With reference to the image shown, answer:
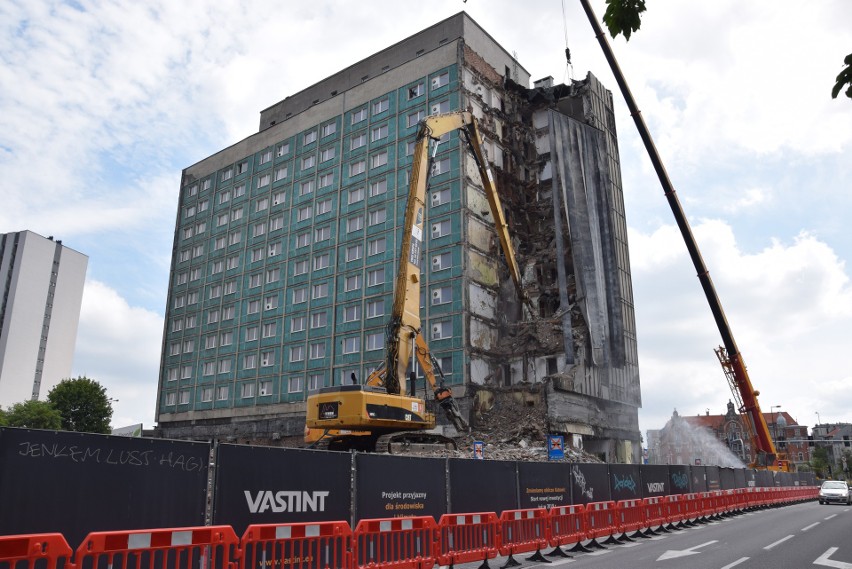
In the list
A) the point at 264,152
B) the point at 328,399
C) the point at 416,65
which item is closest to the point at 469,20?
the point at 416,65

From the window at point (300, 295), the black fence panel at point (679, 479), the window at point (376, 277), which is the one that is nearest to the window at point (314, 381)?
the window at point (300, 295)

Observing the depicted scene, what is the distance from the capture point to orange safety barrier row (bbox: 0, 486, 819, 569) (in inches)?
236

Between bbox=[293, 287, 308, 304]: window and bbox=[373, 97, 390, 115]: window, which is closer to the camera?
bbox=[373, 97, 390, 115]: window

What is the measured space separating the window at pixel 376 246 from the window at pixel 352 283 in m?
2.33

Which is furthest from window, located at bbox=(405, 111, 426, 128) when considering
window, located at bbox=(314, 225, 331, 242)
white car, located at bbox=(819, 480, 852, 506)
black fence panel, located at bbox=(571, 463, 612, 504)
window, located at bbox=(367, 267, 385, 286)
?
black fence panel, located at bbox=(571, 463, 612, 504)

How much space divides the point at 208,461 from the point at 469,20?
4841cm

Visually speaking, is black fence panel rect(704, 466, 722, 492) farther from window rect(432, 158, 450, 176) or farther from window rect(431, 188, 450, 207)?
window rect(432, 158, 450, 176)

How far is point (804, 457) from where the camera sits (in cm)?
12962

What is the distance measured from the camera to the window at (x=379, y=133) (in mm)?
51969

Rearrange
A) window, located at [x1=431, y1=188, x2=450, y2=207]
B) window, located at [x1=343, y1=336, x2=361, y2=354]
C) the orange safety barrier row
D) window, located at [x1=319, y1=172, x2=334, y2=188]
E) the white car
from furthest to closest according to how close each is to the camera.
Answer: window, located at [x1=319, y1=172, x2=334, y2=188], window, located at [x1=343, y1=336, x2=361, y2=354], window, located at [x1=431, y1=188, x2=450, y2=207], the white car, the orange safety barrier row

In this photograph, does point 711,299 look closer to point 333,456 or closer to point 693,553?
point 693,553

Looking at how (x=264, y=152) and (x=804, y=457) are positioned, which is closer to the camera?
(x=264, y=152)

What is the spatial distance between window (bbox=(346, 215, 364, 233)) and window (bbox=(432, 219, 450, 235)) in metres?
7.40

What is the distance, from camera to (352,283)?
165ft
